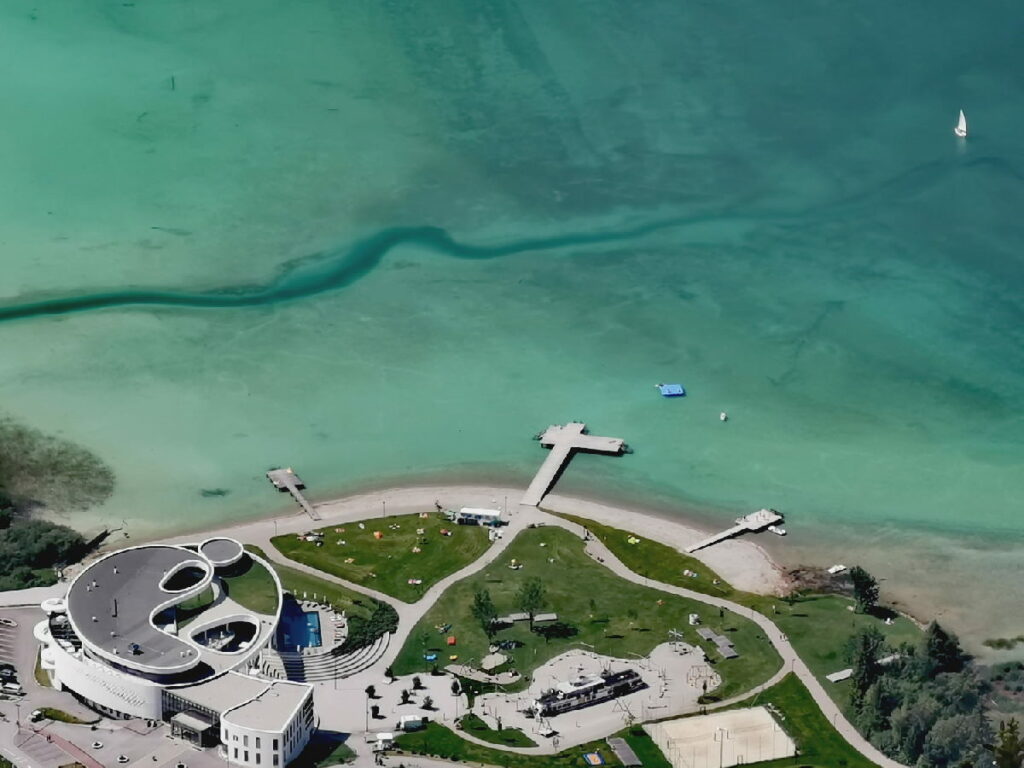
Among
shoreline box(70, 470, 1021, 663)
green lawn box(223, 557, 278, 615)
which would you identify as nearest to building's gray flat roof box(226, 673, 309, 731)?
A: green lawn box(223, 557, 278, 615)

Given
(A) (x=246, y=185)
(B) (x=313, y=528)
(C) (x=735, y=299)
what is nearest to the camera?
(B) (x=313, y=528)

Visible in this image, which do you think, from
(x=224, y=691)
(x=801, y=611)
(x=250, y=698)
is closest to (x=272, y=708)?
(x=250, y=698)

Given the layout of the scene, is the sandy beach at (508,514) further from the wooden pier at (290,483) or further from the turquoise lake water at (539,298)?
the turquoise lake water at (539,298)

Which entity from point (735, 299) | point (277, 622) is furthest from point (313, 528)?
point (735, 299)

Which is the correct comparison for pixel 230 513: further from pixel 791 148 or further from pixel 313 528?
pixel 791 148

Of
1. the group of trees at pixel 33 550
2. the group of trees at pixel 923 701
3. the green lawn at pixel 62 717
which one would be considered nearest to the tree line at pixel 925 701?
the group of trees at pixel 923 701

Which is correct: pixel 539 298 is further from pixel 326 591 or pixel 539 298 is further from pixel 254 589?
pixel 254 589

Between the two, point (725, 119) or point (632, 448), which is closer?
point (632, 448)
